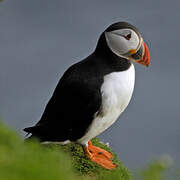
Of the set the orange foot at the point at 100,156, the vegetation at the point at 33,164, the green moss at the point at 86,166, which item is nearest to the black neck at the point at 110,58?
the orange foot at the point at 100,156

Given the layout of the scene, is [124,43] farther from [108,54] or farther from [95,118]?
[95,118]

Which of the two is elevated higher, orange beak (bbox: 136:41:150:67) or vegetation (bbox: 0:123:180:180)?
vegetation (bbox: 0:123:180:180)

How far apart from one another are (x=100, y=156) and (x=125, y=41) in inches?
58.4

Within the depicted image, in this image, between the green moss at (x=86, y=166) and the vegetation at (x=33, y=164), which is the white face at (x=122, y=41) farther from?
the vegetation at (x=33, y=164)

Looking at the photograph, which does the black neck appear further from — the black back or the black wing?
the black wing

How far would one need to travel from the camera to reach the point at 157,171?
4.65 ft

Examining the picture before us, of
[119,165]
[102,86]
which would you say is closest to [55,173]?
[102,86]

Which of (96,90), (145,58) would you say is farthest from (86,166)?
(145,58)

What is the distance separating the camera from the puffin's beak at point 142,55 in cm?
469

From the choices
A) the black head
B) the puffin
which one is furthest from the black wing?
the black head

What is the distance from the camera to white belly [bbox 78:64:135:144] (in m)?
4.48

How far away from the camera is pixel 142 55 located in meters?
4.72

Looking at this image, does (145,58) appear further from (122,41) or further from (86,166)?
(86,166)

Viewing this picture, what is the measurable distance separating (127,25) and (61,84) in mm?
967
